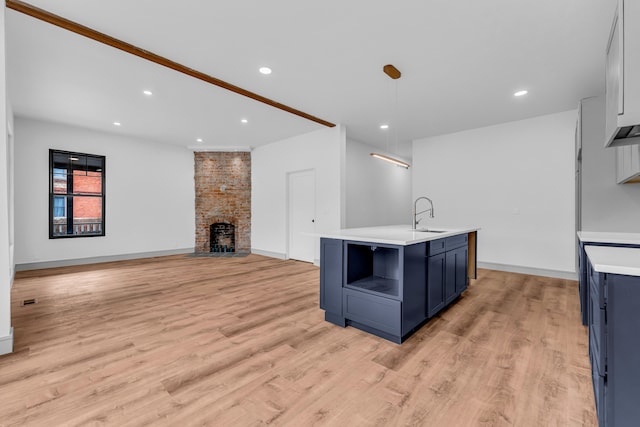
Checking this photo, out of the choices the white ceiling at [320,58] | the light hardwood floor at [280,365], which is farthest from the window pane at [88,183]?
the light hardwood floor at [280,365]

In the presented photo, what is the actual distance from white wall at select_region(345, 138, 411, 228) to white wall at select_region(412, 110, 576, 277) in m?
1.49

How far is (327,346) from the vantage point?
2402 mm

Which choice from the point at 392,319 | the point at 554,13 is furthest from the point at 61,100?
the point at 554,13

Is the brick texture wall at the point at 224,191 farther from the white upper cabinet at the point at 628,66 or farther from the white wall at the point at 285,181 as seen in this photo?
the white upper cabinet at the point at 628,66

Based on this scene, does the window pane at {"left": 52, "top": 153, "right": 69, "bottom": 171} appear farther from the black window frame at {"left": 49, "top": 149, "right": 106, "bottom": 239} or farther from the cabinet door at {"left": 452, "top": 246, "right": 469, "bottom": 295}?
the cabinet door at {"left": 452, "top": 246, "right": 469, "bottom": 295}

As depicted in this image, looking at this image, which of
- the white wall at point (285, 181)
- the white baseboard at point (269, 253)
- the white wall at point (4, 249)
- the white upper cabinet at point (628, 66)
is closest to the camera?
the white upper cabinet at point (628, 66)

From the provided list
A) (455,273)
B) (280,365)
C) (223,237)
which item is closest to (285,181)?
(223,237)

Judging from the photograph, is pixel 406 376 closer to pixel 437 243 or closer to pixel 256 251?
pixel 437 243

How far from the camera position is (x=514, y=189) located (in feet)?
16.8

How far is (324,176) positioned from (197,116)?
267 centimetres

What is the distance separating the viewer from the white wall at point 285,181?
18.4ft

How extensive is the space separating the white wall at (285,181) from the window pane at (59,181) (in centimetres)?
389

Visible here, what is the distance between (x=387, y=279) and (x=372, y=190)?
4432 millimetres

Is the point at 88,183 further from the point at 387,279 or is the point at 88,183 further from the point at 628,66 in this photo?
the point at 628,66
